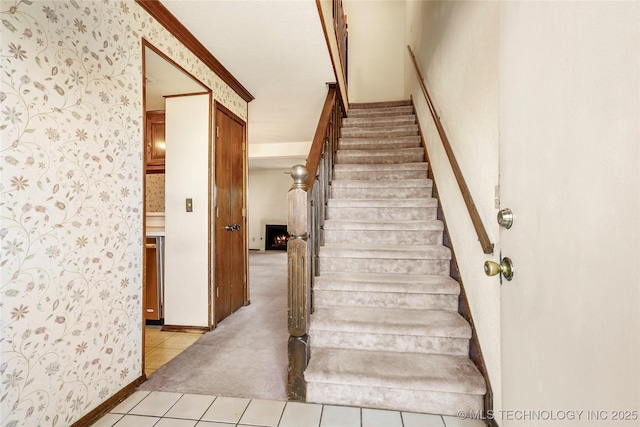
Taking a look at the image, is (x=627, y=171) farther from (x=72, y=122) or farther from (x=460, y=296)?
(x=72, y=122)

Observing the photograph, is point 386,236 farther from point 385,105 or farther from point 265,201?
point 265,201

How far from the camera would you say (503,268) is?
2.70 feet

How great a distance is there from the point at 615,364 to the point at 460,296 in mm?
1439

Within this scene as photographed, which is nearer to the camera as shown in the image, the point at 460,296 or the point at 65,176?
the point at 65,176

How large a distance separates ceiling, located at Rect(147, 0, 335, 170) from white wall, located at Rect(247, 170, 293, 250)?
4709 millimetres

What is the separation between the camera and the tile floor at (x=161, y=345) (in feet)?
6.63

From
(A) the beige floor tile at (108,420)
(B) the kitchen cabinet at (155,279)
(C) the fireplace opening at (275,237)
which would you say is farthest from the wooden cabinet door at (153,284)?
(C) the fireplace opening at (275,237)

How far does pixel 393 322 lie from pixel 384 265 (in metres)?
0.52

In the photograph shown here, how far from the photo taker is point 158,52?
1.90 metres

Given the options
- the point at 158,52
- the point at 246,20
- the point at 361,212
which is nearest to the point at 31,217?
the point at 158,52

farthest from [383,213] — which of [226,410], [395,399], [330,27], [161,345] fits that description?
[161,345]

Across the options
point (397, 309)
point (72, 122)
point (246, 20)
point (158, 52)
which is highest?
point (246, 20)

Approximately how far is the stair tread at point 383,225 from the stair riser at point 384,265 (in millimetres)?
317

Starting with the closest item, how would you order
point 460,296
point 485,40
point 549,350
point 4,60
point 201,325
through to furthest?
point 549,350 → point 4,60 → point 485,40 → point 460,296 → point 201,325
